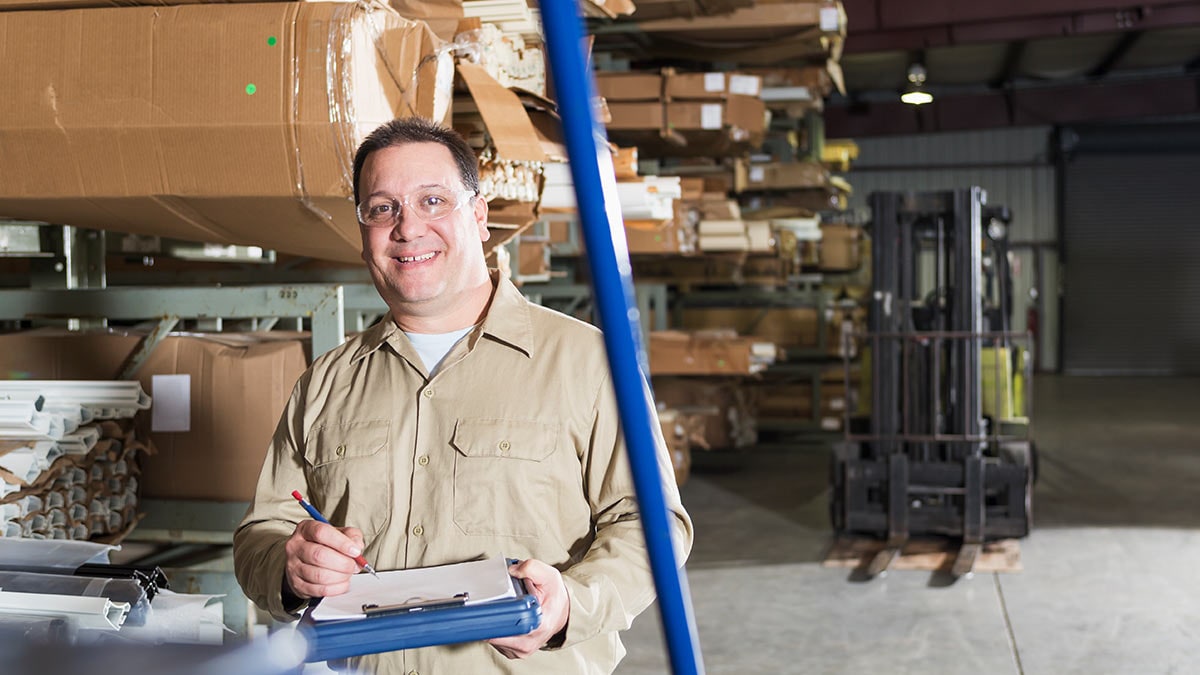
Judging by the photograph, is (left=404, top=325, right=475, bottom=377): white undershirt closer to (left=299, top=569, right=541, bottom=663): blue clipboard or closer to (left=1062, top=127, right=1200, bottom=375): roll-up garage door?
(left=299, top=569, right=541, bottom=663): blue clipboard

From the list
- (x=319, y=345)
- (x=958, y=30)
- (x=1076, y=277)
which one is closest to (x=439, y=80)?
(x=319, y=345)

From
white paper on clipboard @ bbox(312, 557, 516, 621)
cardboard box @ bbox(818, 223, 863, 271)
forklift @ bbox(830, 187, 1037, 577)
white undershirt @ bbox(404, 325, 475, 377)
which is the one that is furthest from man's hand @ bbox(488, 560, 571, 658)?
cardboard box @ bbox(818, 223, 863, 271)

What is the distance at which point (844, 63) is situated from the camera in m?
18.7

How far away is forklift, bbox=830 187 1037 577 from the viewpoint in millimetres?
7516

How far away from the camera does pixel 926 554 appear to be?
289 inches

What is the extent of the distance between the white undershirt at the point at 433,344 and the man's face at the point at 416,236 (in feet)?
0.22

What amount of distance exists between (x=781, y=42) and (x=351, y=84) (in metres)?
6.43

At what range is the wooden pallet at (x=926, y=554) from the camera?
706 cm

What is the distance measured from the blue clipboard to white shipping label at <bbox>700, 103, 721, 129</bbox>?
6.14m

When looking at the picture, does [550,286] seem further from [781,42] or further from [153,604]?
[153,604]

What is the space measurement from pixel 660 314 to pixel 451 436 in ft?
28.3

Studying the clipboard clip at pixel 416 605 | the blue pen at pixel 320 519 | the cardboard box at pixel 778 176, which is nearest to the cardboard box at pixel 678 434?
the cardboard box at pixel 778 176

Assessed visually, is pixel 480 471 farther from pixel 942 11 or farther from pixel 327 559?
pixel 942 11

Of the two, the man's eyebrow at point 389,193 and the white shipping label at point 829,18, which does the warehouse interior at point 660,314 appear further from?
the man's eyebrow at point 389,193
